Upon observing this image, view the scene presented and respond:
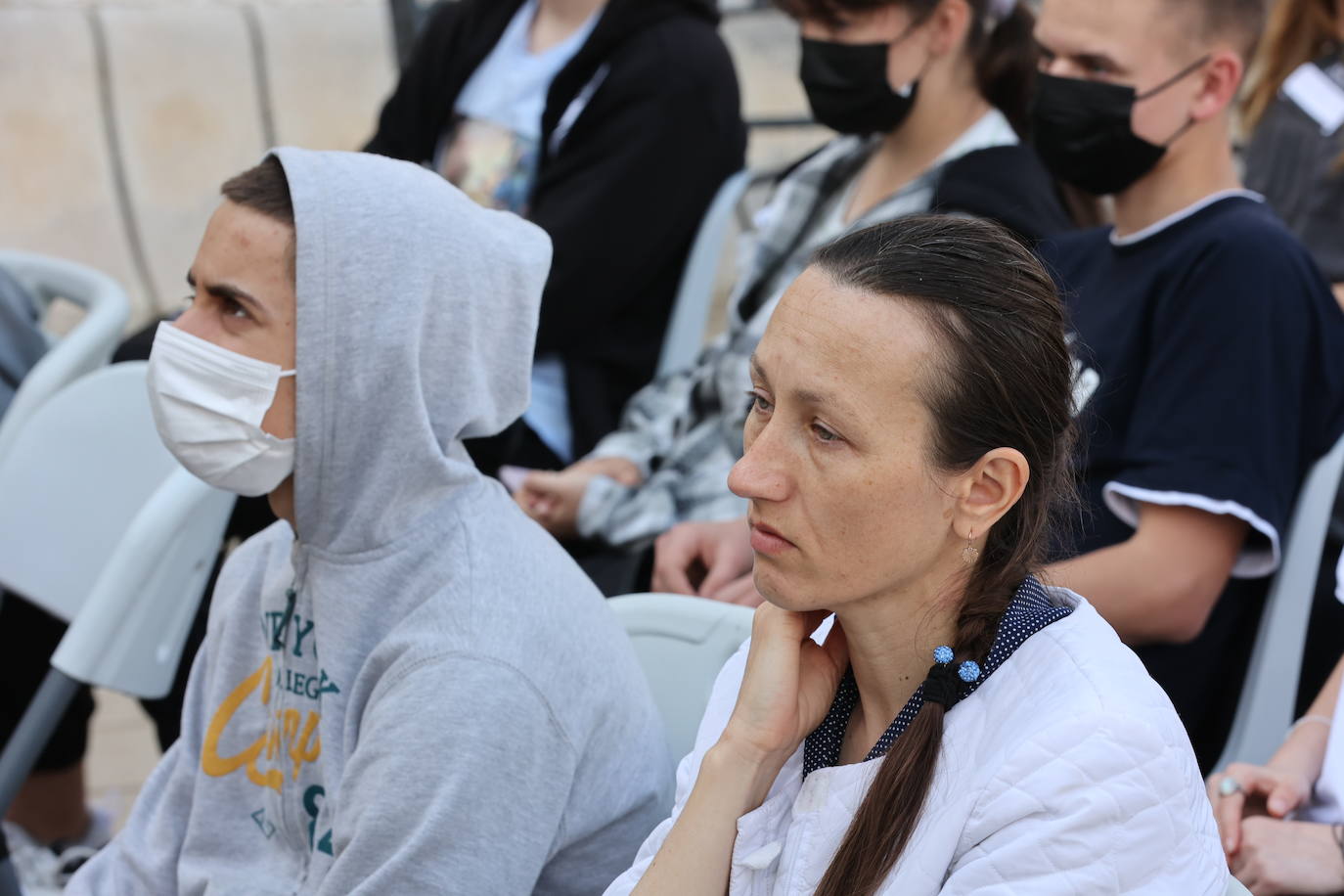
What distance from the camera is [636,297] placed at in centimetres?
314

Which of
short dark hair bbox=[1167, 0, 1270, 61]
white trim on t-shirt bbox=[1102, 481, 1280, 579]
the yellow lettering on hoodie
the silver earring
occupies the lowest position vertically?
the yellow lettering on hoodie

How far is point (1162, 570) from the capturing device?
2033 mm

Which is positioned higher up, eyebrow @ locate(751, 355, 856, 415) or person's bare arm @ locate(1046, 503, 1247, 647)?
eyebrow @ locate(751, 355, 856, 415)

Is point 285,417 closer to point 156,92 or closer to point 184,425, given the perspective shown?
point 184,425

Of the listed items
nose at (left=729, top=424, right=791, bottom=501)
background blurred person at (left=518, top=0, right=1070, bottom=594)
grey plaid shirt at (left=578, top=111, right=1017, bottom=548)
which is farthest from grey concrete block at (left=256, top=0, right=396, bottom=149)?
nose at (left=729, top=424, right=791, bottom=501)

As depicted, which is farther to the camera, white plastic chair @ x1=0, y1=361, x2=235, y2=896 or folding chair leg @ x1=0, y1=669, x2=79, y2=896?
white plastic chair @ x1=0, y1=361, x2=235, y2=896

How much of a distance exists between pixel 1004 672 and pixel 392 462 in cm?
76

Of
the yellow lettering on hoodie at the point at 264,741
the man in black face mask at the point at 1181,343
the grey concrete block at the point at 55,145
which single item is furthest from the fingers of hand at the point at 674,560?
the grey concrete block at the point at 55,145

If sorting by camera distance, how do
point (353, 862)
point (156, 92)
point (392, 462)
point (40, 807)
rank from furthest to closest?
point (156, 92) < point (40, 807) < point (392, 462) < point (353, 862)

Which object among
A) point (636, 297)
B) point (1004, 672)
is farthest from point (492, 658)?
point (636, 297)

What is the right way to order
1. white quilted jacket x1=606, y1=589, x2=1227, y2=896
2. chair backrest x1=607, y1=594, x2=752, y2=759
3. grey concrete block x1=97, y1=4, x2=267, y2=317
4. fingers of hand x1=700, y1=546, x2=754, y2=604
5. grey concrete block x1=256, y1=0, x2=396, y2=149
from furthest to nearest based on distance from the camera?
grey concrete block x1=256, y1=0, x2=396, y2=149, grey concrete block x1=97, y1=4, x2=267, y2=317, fingers of hand x1=700, y1=546, x2=754, y2=604, chair backrest x1=607, y1=594, x2=752, y2=759, white quilted jacket x1=606, y1=589, x2=1227, y2=896

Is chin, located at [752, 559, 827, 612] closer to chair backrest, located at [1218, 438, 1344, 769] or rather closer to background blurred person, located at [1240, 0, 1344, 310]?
chair backrest, located at [1218, 438, 1344, 769]

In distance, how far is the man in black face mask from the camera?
79.0 inches

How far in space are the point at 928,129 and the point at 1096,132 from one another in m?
0.47
